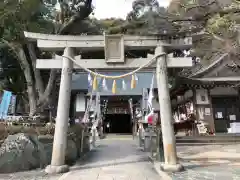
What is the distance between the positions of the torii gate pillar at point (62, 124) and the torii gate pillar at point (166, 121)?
3191 mm

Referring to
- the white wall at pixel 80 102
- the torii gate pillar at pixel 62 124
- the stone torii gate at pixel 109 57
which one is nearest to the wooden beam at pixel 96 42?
the stone torii gate at pixel 109 57

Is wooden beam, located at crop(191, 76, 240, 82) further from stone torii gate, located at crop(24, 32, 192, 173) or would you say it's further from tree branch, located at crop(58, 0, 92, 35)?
tree branch, located at crop(58, 0, 92, 35)

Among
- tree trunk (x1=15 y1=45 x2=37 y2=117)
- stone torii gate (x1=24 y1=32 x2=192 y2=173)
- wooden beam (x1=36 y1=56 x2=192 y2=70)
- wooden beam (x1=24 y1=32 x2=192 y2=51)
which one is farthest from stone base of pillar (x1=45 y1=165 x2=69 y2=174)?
tree trunk (x1=15 y1=45 x2=37 y2=117)

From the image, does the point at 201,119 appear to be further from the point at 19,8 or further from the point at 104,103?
the point at 19,8

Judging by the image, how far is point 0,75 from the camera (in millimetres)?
18359

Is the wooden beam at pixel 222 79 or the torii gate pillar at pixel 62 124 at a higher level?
the wooden beam at pixel 222 79

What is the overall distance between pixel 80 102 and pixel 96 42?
14.7 m

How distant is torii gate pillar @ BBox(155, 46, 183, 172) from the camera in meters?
7.07

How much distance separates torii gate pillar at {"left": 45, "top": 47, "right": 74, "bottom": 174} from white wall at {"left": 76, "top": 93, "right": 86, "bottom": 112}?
14.4m

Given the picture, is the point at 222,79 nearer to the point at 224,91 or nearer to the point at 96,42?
the point at 224,91

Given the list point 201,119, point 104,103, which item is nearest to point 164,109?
point 201,119

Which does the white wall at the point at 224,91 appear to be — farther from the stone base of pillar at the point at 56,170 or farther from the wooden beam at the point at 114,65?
the stone base of pillar at the point at 56,170

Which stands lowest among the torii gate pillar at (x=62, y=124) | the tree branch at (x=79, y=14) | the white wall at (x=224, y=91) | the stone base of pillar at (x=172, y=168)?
the stone base of pillar at (x=172, y=168)

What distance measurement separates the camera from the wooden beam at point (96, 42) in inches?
311
